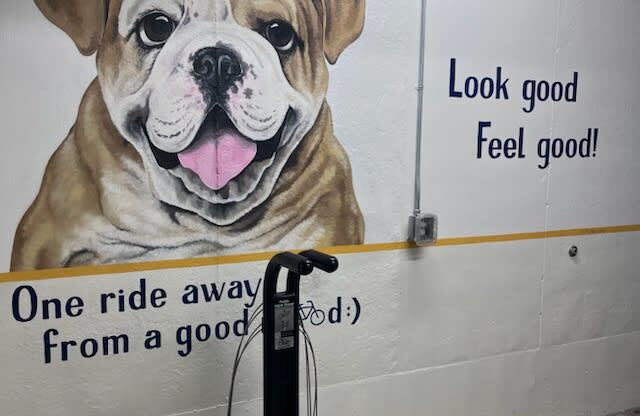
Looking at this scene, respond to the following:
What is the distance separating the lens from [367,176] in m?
2.80

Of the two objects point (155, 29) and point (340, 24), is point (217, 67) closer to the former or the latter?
point (155, 29)

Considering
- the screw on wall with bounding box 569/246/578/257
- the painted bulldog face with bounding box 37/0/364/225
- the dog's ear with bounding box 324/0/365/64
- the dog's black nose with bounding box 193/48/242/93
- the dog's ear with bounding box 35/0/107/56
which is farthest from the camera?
the screw on wall with bounding box 569/246/578/257

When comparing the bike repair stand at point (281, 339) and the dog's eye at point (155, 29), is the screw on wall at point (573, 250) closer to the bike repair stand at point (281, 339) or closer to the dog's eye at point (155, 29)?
the bike repair stand at point (281, 339)

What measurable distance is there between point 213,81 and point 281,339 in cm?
97

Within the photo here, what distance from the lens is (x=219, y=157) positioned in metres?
2.47

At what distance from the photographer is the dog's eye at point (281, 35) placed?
2.52m

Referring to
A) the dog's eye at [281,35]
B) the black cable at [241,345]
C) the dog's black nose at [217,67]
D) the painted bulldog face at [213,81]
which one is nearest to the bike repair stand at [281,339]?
the black cable at [241,345]

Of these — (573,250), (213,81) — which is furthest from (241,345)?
(573,250)

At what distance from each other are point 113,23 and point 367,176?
116cm

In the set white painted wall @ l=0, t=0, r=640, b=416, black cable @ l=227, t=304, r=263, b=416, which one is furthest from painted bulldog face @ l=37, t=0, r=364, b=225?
black cable @ l=227, t=304, r=263, b=416

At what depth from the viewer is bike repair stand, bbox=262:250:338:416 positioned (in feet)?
7.31

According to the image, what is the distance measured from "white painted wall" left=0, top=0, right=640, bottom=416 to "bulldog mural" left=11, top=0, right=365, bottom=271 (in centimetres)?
8

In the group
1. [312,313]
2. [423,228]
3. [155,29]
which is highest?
[155,29]

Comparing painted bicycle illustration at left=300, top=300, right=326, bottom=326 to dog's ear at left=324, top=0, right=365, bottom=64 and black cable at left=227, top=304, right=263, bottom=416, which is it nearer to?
black cable at left=227, top=304, right=263, bottom=416
